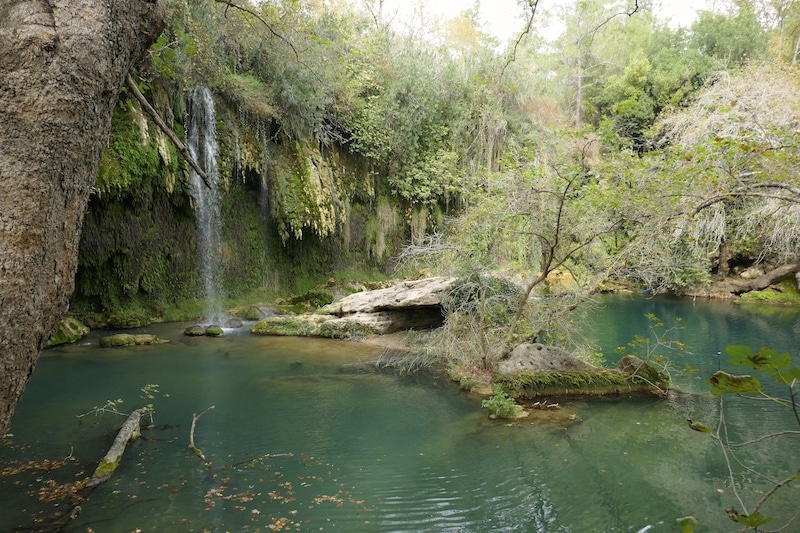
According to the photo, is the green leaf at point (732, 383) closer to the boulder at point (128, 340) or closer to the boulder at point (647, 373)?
the boulder at point (647, 373)

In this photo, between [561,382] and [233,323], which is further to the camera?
[233,323]

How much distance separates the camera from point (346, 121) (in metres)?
16.4

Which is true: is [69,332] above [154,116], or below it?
below

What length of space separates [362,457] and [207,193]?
977 centimetres

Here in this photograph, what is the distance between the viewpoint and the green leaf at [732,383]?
124 centimetres

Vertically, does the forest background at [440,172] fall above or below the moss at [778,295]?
above

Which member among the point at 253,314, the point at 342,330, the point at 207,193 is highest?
the point at 207,193

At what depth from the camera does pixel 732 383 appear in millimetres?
1291

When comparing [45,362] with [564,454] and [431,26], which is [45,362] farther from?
[431,26]

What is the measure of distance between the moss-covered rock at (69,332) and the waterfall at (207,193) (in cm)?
287

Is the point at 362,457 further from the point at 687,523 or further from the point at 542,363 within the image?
the point at 687,523

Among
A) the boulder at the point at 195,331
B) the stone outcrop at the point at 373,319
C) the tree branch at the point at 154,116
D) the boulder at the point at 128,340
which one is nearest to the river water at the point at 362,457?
the boulder at the point at 128,340

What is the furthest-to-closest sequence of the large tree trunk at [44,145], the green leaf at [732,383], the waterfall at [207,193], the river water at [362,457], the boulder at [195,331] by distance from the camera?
1. the waterfall at [207,193]
2. the boulder at [195,331]
3. the river water at [362,457]
4. the large tree trunk at [44,145]
5. the green leaf at [732,383]

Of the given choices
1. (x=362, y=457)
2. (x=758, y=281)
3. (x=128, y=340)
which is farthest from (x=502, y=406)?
(x=758, y=281)
